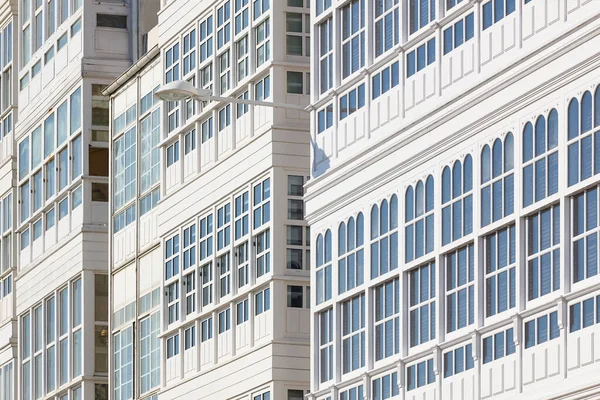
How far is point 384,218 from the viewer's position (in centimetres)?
2630

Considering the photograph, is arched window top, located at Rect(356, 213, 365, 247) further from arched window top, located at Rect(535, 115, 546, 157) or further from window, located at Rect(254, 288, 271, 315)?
arched window top, located at Rect(535, 115, 546, 157)

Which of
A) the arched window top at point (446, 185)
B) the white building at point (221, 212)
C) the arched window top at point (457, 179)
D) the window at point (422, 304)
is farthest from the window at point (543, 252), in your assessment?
the white building at point (221, 212)

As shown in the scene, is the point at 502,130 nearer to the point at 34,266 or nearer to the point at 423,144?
the point at 423,144

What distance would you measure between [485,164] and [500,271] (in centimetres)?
134

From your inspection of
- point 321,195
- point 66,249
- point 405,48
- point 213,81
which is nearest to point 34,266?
point 66,249

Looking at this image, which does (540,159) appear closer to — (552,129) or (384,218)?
(552,129)

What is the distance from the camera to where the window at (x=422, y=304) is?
81.4 ft

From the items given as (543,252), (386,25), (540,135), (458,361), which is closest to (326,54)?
(386,25)

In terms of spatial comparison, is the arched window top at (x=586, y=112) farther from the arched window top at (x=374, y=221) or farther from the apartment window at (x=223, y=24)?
the apartment window at (x=223, y=24)

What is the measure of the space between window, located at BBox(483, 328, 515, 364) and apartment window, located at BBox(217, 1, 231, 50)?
10728 millimetres

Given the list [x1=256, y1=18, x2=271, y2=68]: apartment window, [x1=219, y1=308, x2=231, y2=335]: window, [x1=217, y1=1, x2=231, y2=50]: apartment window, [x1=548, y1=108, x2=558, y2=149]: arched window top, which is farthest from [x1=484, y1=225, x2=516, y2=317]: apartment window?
[x1=217, y1=1, x2=231, y2=50]: apartment window

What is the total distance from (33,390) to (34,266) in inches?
105

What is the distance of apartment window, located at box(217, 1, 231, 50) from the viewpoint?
108ft

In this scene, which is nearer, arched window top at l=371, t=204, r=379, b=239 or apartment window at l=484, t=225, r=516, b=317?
apartment window at l=484, t=225, r=516, b=317
